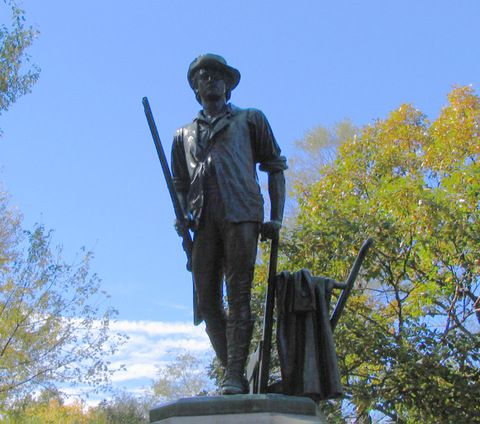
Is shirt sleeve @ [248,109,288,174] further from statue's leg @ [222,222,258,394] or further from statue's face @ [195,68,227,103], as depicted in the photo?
statue's leg @ [222,222,258,394]

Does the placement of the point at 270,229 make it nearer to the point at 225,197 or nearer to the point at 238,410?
the point at 225,197

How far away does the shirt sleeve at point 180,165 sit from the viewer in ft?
17.8

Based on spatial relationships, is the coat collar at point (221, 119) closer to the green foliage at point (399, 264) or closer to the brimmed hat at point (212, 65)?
the brimmed hat at point (212, 65)

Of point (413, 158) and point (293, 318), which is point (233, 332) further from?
point (413, 158)

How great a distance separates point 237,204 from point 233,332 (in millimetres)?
785

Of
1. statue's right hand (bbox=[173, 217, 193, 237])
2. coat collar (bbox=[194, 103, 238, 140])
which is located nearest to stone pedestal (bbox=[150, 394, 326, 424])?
statue's right hand (bbox=[173, 217, 193, 237])

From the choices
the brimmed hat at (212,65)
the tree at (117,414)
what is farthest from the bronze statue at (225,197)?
the tree at (117,414)

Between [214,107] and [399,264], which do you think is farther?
[399,264]

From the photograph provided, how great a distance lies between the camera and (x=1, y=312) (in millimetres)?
16750

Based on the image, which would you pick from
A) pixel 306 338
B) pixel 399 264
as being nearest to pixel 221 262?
pixel 306 338

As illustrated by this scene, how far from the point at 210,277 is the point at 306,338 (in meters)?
0.73

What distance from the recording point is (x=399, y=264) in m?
12.7

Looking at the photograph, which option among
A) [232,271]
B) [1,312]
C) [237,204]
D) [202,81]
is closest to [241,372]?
[232,271]

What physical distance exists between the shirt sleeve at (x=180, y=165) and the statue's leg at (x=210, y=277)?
418mm
